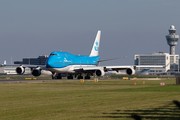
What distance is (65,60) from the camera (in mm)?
85938

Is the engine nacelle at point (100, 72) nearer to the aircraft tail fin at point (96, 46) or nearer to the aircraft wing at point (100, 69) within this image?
the aircraft wing at point (100, 69)

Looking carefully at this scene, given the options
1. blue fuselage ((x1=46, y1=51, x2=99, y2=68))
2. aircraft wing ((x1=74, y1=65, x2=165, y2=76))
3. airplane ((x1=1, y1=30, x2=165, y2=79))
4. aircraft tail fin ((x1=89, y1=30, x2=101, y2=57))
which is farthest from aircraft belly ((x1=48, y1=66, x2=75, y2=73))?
aircraft tail fin ((x1=89, y1=30, x2=101, y2=57))

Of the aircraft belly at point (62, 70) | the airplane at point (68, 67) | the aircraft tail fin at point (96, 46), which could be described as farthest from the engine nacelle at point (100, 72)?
the aircraft tail fin at point (96, 46)

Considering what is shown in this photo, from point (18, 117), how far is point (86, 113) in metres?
3.90

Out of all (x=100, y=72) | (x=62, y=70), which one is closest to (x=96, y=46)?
(x=62, y=70)

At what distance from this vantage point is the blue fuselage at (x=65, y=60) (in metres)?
82.2

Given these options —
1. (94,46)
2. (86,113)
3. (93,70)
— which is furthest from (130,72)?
(86,113)

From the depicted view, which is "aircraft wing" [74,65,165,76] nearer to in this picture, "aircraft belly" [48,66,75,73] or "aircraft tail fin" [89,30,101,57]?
"aircraft belly" [48,66,75,73]

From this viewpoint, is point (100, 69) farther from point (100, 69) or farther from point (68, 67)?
point (68, 67)

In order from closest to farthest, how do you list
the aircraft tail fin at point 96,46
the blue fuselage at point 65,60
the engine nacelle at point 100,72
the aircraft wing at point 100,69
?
the blue fuselage at point 65,60, the engine nacelle at point 100,72, the aircraft wing at point 100,69, the aircraft tail fin at point 96,46

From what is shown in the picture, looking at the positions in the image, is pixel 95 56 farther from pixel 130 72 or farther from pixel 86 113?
pixel 86 113

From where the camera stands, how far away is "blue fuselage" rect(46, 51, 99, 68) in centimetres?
8219

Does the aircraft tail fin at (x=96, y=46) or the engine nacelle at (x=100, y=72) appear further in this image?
the aircraft tail fin at (x=96, y=46)

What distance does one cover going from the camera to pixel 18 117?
778 inches
